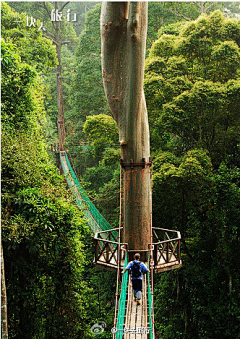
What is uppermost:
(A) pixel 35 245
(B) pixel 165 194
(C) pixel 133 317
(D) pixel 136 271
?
(B) pixel 165 194

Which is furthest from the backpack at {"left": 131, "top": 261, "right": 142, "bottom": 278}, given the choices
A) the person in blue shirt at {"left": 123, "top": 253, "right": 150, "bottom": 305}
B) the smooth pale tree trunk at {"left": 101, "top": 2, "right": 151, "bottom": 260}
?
the smooth pale tree trunk at {"left": 101, "top": 2, "right": 151, "bottom": 260}

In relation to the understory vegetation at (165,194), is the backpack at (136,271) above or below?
below

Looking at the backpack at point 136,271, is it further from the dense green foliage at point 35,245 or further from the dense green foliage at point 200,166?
the dense green foliage at point 200,166

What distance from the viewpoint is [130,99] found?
15.2 feet

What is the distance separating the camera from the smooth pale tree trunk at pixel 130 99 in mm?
4535

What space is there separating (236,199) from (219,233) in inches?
29.3

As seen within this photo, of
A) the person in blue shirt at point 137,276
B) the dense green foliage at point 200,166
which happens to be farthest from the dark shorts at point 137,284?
the dense green foliage at point 200,166

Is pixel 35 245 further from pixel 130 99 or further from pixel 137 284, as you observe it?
pixel 130 99

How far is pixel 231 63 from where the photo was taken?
278 inches

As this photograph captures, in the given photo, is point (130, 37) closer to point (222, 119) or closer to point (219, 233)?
point (222, 119)

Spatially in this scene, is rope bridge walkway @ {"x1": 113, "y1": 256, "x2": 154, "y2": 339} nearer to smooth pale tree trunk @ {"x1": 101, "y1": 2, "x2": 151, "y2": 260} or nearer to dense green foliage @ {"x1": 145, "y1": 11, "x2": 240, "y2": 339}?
smooth pale tree trunk @ {"x1": 101, "y1": 2, "x2": 151, "y2": 260}

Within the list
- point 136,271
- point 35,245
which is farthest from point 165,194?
point 136,271

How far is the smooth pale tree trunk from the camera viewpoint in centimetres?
454

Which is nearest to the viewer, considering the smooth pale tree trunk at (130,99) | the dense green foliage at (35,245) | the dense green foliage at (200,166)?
the smooth pale tree trunk at (130,99)
